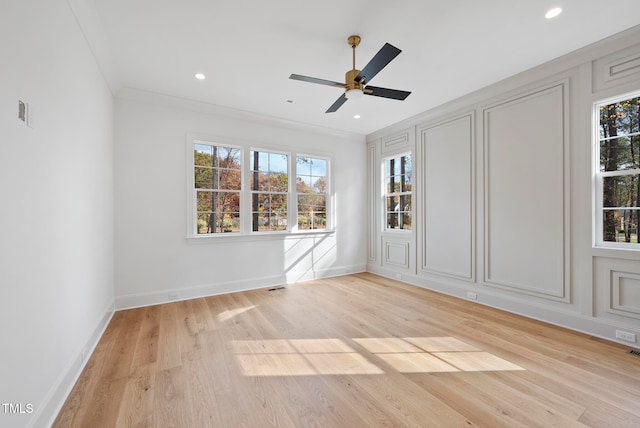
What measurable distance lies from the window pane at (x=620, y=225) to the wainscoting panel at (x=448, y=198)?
53.9 inches

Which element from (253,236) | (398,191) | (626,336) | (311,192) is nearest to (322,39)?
(311,192)

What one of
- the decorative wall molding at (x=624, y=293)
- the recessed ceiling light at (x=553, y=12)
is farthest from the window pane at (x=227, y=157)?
the decorative wall molding at (x=624, y=293)

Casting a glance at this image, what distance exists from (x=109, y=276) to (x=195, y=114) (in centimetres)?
254

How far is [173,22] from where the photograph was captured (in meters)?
2.39

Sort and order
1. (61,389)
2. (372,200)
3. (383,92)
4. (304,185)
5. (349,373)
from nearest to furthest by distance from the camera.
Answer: (61,389) < (349,373) < (383,92) < (304,185) < (372,200)

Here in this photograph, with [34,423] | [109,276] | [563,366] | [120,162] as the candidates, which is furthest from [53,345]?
[563,366]

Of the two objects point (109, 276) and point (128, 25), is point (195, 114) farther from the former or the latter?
point (109, 276)

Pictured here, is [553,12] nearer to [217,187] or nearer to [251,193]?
[251,193]

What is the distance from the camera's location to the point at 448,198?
14.0 feet

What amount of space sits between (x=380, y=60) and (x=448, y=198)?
107 inches

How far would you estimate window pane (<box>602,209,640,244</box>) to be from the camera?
8.69 feet

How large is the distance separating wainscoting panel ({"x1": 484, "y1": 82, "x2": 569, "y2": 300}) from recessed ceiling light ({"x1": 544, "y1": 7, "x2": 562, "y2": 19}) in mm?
1004

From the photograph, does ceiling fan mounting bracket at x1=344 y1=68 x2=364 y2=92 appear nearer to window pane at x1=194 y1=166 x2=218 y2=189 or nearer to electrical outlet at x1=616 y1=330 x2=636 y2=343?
window pane at x1=194 y1=166 x2=218 y2=189

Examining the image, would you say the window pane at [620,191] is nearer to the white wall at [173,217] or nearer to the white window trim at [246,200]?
the white window trim at [246,200]
